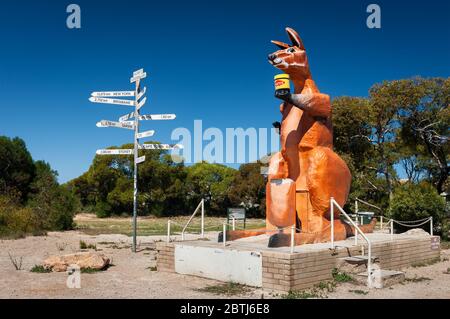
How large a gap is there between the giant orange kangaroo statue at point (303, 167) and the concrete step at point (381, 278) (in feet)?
5.12

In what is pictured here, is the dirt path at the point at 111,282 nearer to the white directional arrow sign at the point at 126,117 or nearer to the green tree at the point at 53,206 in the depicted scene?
the white directional arrow sign at the point at 126,117

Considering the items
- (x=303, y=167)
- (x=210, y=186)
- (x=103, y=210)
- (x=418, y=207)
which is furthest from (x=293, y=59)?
(x=210, y=186)

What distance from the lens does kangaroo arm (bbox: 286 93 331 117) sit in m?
10.8

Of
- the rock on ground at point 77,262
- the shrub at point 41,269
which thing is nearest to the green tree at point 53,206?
the shrub at point 41,269

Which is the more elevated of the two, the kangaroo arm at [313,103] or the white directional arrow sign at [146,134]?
the kangaroo arm at [313,103]

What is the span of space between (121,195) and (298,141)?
30.9m

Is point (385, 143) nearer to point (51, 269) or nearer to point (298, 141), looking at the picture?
point (298, 141)

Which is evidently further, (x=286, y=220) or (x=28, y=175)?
(x=28, y=175)

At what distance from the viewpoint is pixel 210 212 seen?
44.1 metres

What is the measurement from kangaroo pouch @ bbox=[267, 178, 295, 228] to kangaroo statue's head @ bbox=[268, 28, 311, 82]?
293cm

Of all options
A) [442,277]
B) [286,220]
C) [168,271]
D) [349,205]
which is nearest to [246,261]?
[286,220]

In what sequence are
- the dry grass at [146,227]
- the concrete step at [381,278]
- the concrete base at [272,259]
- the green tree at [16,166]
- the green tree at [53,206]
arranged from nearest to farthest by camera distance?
1. the concrete base at [272,259]
2. the concrete step at [381,278]
3. the dry grass at [146,227]
4. the green tree at [53,206]
5. the green tree at [16,166]

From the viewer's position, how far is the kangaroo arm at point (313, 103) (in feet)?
35.6

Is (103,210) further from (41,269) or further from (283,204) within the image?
(283,204)
